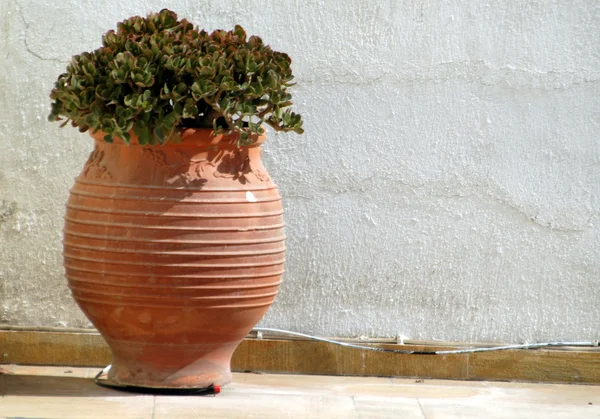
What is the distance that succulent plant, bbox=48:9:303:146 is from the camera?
3.00 metres

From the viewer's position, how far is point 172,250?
3051mm

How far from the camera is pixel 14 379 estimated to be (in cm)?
347

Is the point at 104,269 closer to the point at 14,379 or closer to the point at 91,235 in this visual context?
the point at 91,235

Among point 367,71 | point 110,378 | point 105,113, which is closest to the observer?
point 105,113

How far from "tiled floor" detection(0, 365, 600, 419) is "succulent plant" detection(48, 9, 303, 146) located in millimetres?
828

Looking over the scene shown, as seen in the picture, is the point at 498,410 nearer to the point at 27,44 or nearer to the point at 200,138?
the point at 200,138

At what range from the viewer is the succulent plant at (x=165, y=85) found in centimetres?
300

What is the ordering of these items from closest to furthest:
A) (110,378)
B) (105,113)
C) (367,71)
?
(105,113)
(110,378)
(367,71)

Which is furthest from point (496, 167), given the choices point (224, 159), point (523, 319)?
point (224, 159)

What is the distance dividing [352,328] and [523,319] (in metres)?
0.66

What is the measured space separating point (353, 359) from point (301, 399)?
489 millimetres

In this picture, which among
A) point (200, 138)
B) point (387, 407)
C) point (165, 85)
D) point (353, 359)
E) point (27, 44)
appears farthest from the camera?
point (353, 359)

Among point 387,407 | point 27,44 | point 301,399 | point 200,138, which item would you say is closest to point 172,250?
point 200,138

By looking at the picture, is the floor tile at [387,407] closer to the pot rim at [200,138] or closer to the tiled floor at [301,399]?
the tiled floor at [301,399]
